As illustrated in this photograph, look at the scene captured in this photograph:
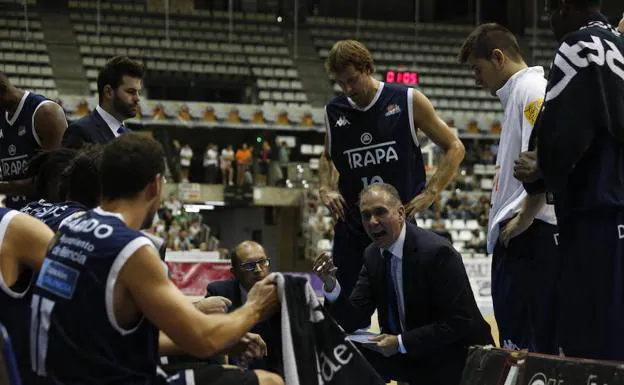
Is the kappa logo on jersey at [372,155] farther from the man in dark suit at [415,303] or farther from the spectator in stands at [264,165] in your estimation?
the spectator in stands at [264,165]

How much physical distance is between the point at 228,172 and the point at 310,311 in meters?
22.0

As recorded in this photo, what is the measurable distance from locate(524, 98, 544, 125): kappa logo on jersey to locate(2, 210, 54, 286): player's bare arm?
2.28 metres

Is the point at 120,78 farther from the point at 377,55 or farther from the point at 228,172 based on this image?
the point at 377,55

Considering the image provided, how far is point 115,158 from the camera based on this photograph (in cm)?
334

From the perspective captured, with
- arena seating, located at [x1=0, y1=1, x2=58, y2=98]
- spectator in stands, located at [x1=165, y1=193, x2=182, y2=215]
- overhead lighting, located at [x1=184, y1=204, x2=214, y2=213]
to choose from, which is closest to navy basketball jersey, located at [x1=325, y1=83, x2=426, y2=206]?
spectator in stands, located at [x1=165, y1=193, x2=182, y2=215]

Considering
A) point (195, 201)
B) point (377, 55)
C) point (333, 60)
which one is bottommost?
point (195, 201)

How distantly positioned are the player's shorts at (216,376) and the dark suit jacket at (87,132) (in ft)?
8.07

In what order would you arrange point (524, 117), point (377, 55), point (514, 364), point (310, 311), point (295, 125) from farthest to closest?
1. point (377, 55)
2. point (295, 125)
3. point (524, 117)
4. point (514, 364)
5. point (310, 311)

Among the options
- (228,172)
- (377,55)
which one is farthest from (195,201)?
(377,55)

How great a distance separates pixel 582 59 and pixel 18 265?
2060 millimetres

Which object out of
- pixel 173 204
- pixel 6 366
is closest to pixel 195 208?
pixel 173 204

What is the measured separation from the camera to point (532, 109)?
15.9 feet

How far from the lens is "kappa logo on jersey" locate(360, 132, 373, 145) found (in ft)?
20.1

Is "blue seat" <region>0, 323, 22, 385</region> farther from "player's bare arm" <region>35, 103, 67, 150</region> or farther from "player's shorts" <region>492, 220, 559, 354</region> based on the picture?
"player's bare arm" <region>35, 103, 67, 150</region>
